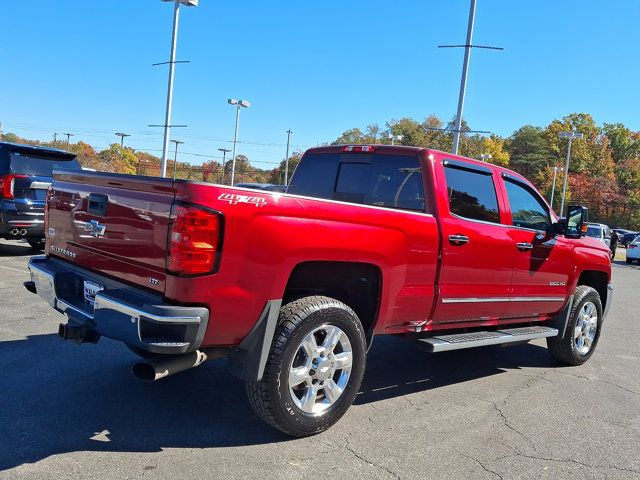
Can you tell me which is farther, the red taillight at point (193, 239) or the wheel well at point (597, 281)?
the wheel well at point (597, 281)

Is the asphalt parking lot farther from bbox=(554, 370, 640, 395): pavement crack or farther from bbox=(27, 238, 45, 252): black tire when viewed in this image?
bbox=(27, 238, 45, 252): black tire

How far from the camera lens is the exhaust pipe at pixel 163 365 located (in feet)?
10.1

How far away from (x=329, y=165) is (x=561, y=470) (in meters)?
3.17

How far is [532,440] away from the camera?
383 centimetres

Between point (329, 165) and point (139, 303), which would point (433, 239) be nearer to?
point (329, 165)

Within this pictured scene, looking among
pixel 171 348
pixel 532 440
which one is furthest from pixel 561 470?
pixel 171 348

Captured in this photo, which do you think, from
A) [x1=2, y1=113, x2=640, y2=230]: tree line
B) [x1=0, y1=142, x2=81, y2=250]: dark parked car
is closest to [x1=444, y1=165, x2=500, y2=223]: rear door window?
[x1=0, y1=142, x2=81, y2=250]: dark parked car

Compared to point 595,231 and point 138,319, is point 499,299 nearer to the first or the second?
point 138,319

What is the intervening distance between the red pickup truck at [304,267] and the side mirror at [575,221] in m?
0.08

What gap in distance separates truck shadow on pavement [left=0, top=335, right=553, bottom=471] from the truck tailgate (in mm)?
983

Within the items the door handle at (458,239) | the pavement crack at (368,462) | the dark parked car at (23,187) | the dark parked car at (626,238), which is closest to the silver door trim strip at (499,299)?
the door handle at (458,239)

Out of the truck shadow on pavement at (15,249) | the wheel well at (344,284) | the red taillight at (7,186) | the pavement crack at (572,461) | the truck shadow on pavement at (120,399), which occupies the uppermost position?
the red taillight at (7,186)

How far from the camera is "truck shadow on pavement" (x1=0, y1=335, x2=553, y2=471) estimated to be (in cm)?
333

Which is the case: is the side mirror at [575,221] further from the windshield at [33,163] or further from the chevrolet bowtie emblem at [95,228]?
the windshield at [33,163]
